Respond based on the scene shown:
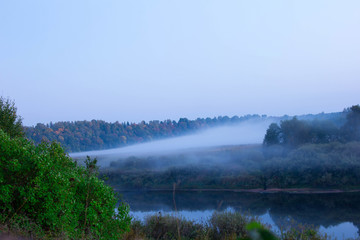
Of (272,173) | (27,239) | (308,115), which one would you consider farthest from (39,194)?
(308,115)

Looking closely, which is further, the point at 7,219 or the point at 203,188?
the point at 203,188

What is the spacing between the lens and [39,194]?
7555mm

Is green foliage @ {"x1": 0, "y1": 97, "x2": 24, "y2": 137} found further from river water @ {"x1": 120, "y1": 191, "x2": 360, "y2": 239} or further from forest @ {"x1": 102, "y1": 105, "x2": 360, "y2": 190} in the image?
forest @ {"x1": 102, "y1": 105, "x2": 360, "y2": 190}

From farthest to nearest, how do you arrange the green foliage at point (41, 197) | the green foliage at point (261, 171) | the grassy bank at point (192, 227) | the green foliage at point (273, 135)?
the green foliage at point (273, 135)
the green foliage at point (261, 171)
the grassy bank at point (192, 227)
the green foliage at point (41, 197)

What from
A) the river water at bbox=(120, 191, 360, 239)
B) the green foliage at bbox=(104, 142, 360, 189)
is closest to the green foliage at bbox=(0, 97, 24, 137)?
the river water at bbox=(120, 191, 360, 239)

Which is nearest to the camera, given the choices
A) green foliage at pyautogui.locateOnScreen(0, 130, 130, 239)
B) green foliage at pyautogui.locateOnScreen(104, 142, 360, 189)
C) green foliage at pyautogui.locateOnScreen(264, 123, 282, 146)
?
green foliage at pyautogui.locateOnScreen(0, 130, 130, 239)

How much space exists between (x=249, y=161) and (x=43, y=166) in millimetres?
37557

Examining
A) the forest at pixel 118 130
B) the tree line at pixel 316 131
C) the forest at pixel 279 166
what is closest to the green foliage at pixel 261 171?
the forest at pixel 279 166

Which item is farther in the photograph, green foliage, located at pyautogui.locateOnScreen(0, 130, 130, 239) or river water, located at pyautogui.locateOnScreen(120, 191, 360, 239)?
river water, located at pyautogui.locateOnScreen(120, 191, 360, 239)

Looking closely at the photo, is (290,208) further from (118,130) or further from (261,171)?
(118,130)

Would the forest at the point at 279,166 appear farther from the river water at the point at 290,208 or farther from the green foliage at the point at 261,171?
the river water at the point at 290,208

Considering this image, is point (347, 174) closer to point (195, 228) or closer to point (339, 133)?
point (339, 133)

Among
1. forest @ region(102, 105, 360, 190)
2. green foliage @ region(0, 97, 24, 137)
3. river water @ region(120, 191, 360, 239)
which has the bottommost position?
river water @ region(120, 191, 360, 239)

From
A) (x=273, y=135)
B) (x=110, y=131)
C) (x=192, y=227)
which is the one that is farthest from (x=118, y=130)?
(x=192, y=227)
